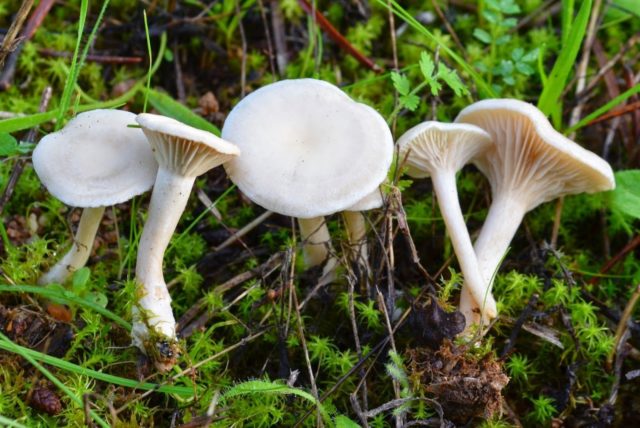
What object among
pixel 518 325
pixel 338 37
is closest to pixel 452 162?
pixel 518 325

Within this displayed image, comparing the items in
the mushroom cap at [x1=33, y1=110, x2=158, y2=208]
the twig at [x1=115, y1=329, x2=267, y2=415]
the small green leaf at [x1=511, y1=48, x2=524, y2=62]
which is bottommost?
the twig at [x1=115, y1=329, x2=267, y2=415]

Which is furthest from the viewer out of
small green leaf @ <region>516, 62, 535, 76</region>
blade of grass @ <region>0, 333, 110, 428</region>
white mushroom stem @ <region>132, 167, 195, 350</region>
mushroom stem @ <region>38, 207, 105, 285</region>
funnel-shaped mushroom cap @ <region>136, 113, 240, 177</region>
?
small green leaf @ <region>516, 62, 535, 76</region>

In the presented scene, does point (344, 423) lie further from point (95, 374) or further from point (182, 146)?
point (182, 146)

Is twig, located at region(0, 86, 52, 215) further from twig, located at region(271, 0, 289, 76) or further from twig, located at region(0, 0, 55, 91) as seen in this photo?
twig, located at region(271, 0, 289, 76)

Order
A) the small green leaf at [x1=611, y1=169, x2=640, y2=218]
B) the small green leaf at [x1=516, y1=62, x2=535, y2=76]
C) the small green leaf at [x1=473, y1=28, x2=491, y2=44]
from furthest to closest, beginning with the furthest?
1. the small green leaf at [x1=473, y1=28, x2=491, y2=44]
2. the small green leaf at [x1=516, y1=62, x2=535, y2=76]
3. the small green leaf at [x1=611, y1=169, x2=640, y2=218]

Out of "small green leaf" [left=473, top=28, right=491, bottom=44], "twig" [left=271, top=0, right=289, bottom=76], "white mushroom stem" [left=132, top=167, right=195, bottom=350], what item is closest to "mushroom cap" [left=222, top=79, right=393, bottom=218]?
"white mushroom stem" [left=132, top=167, right=195, bottom=350]

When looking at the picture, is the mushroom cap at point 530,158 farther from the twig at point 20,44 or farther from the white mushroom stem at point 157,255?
the twig at point 20,44

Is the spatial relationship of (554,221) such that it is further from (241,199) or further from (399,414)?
(241,199)
